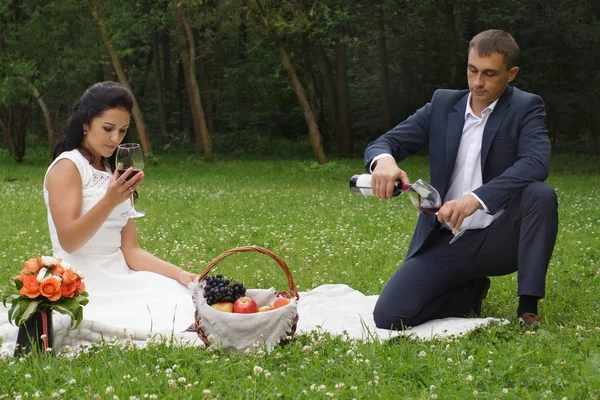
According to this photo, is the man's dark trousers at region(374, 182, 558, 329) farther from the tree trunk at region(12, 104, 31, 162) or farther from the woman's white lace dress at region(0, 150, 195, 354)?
the tree trunk at region(12, 104, 31, 162)

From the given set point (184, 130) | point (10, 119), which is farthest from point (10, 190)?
point (184, 130)

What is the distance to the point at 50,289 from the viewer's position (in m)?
5.04

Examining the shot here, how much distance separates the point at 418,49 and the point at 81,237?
32.3 m

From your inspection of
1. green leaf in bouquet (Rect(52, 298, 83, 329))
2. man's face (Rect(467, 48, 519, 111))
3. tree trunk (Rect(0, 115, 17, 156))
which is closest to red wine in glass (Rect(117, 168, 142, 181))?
green leaf in bouquet (Rect(52, 298, 83, 329))

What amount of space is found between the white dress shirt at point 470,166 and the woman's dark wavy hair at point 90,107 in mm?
2016

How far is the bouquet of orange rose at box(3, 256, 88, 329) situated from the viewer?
5059mm

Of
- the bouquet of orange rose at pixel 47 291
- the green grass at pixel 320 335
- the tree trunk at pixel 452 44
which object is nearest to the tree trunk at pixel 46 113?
the green grass at pixel 320 335

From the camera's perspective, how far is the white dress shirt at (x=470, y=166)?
6.28 meters

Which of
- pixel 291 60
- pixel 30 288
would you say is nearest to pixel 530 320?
pixel 30 288

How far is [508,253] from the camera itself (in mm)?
6152

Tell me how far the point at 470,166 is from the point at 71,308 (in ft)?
10.8

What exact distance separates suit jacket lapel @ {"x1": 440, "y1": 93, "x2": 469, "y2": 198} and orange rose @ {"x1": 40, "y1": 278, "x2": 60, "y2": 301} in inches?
123

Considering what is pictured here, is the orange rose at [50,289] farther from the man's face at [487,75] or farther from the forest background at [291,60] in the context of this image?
the forest background at [291,60]

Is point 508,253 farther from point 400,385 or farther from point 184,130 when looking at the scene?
point 184,130
